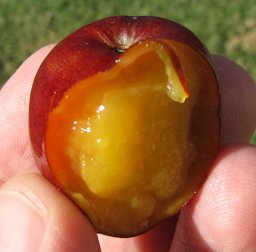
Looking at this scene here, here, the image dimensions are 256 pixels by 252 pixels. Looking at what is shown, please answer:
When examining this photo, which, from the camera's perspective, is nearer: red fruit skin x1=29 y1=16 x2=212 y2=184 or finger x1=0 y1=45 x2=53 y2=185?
red fruit skin x1=29 y1=16 x2=212 y2=184

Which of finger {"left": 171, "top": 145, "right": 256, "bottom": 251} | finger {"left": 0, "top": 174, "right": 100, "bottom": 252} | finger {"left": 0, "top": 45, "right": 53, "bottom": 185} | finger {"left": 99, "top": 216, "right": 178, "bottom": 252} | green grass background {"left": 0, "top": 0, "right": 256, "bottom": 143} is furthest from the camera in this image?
green grass background {"left": 0, "top": 0, "right": 256, "bottom": 143}

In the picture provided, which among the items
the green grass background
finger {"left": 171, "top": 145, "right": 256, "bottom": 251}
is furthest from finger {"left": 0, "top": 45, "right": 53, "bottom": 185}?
the green grass background

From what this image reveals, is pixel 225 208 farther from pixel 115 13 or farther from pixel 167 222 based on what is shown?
pixel 115 13

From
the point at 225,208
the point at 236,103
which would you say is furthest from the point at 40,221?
the point at 236,103

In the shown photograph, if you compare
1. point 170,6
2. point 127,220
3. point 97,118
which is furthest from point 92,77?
point 170,6

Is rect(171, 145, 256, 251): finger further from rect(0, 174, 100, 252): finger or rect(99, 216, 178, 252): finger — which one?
rect(0, 174, 100, 252): finger

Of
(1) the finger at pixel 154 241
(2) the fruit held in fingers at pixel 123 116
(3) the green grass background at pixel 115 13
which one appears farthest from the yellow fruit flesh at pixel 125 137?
(3) the green grass background at pixel 115 13

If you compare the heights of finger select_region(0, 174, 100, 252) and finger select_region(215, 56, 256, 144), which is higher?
finger select_region(215, 56, 256, 144)

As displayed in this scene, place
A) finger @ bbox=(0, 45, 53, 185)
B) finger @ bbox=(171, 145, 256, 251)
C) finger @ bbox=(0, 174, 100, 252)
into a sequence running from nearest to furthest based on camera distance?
finger @ bbox=(0, 174, 100, 252), finger @ bbox=(171, 145, 256, 251), finger @ bbox=(0, 45, 53, 185)
